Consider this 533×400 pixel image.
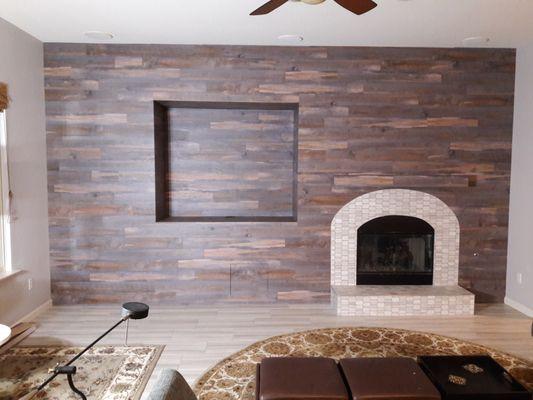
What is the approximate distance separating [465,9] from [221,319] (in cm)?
354

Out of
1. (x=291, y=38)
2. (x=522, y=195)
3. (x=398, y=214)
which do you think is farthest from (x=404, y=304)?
(x=291, y=38)

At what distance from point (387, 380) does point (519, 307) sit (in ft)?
9.62

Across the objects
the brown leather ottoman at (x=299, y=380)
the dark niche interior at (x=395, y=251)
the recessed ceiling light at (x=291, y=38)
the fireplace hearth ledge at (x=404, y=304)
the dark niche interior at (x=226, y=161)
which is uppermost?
the recessed ceiling light at (x=291, y=38)

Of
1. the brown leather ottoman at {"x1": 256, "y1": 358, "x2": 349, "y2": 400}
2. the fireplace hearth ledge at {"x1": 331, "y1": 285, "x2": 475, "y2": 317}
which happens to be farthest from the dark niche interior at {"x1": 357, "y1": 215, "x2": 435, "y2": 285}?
the brown leather ottoman at {"x1": 256, "y1": 358, "x2": 349, "y2": 400}

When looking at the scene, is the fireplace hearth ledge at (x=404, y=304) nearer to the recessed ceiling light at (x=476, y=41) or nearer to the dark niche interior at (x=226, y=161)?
the dark niche interior at (x=226, y=161)

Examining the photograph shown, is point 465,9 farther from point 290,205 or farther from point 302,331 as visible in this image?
point 302,331

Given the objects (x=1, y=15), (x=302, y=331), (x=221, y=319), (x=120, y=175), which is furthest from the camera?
(x=120, y=175)

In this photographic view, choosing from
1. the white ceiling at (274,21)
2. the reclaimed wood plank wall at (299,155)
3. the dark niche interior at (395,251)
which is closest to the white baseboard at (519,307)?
the reclaimed wood plank wall at (299,155)

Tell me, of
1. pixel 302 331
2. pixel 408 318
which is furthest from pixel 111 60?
pixel 408 318

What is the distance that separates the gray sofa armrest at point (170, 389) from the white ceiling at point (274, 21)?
108 inches

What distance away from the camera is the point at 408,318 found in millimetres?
4066

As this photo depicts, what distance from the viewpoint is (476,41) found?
4.06m

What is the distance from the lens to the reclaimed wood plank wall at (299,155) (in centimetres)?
429

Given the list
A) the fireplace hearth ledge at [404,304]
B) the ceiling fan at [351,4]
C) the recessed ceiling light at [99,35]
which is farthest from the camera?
the fireplace hearth ledge at [404,304]
